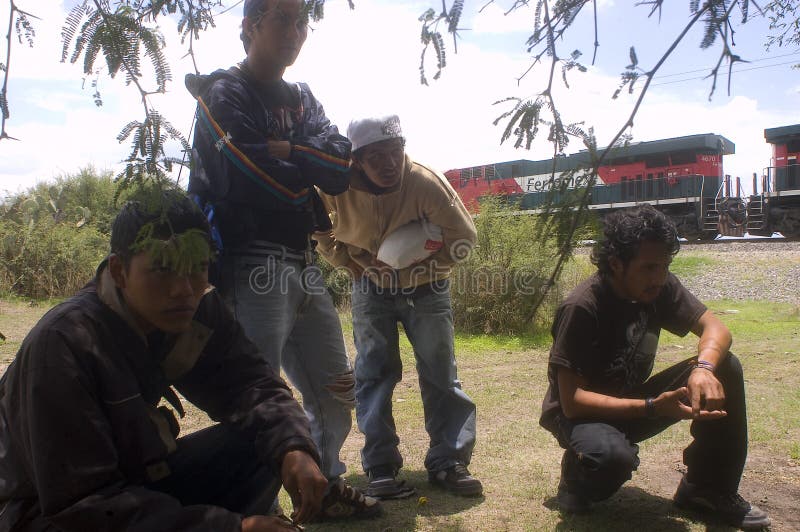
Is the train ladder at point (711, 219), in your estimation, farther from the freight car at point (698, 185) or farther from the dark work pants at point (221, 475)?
the dark work pants at point (221, 475)

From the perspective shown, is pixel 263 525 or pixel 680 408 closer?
pixel 263 525

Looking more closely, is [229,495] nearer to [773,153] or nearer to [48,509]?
[48,509]

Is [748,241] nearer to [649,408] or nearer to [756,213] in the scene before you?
[756,213]

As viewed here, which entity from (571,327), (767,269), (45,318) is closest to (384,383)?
(571,327)

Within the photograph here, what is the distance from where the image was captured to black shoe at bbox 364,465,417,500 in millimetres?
3107

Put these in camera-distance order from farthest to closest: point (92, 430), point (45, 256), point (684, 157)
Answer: point (684, 157), point (45, 256), point (92, 430)

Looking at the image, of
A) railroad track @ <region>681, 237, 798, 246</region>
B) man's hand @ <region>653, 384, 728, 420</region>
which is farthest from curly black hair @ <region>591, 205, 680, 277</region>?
railroad track @ <region>681, 237, 798, 246</region>

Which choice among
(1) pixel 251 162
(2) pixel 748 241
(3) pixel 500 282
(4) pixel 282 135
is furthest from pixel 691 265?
(1) pixel 251 162

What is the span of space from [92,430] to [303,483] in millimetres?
576

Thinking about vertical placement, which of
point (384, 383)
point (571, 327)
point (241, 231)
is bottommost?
point (384, 383)

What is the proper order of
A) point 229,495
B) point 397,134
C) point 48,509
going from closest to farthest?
point 48,509, point 229,495, point 397,134

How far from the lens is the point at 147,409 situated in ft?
6.14

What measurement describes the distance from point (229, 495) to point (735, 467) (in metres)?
1.95

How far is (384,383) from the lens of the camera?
3352 millimetres
